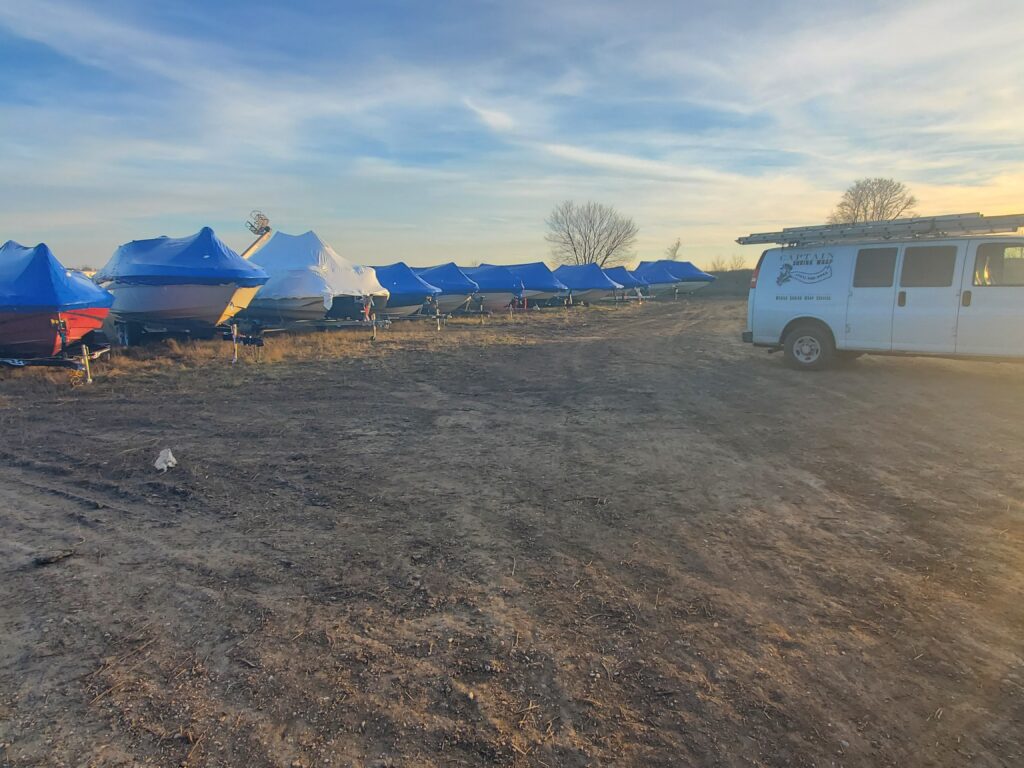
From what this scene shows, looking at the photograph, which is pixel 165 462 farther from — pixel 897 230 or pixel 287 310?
pixel 287 310

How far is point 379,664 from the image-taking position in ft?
9.64

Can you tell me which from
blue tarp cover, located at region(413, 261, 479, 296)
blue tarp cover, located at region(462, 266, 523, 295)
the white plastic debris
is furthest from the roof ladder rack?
blue tarp cover, located at region(462, 266, 523, 295)

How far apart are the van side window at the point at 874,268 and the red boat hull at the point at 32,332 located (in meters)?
14.5

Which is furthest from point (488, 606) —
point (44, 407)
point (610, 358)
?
point (610, 358)

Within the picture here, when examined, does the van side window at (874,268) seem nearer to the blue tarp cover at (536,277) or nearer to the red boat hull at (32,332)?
the red boat hull at (32,332)

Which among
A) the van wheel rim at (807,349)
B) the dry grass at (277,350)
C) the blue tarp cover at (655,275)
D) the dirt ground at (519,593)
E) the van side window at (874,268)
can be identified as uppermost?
the blue tarp cover at (655,275)

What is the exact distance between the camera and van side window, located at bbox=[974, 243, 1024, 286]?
8867 mm

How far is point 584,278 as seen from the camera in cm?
4006

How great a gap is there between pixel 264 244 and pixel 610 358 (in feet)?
42.7

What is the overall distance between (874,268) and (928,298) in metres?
0.98

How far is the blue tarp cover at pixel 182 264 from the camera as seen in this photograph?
44.9 feet

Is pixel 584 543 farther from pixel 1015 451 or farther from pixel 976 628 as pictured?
pixel 1015 451

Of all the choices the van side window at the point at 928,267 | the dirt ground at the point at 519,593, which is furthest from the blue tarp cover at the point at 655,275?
the dirt ground at the point at 519,593

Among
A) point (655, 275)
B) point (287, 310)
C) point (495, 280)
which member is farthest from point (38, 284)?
point (655, 275)
